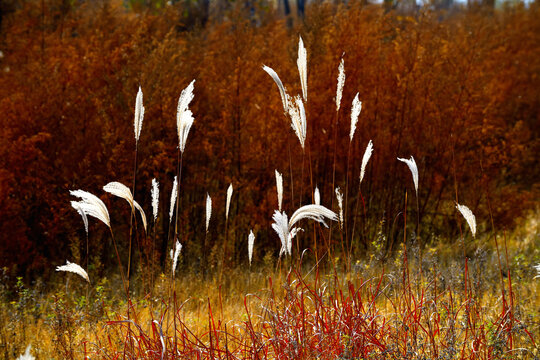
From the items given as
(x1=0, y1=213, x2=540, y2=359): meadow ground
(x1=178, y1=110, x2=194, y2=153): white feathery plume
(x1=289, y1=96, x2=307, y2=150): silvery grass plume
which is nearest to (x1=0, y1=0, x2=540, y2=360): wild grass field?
(x1=0, y1=213, x2=540, y2=359): meadow ground

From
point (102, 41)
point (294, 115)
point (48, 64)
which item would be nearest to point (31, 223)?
point (48, 64)

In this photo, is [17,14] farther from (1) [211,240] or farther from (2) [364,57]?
(2) [364,57]

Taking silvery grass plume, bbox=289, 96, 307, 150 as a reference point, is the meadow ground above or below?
below

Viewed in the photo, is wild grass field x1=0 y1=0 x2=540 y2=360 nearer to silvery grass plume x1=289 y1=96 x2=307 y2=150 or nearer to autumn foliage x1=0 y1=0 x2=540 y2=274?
autumn foliage x1=0 y1=0 x2=540 y2=274

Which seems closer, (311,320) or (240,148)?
(311,320)

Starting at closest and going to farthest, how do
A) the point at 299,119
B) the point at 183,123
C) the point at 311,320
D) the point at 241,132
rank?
the point at 183,123 → the point at 299,119 → the point at 311,320 → the point at 241,132

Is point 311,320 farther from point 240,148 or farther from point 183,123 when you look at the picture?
point 240,148

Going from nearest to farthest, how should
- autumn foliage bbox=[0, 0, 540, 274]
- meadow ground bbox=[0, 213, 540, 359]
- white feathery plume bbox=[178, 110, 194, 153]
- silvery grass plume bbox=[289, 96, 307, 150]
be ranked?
white feathery plume bbox=[178, 110, 194, 153]
silvery grass plume bbox=[289, 96, 307, 150]
meadow ground bbox=[0, 213, 540, 359]
autumn foliage bbox=[0, 0, 540, 274]

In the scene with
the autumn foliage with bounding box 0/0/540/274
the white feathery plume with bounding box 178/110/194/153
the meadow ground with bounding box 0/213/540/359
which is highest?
the autumn foliage with bounding box 0/0/540/274

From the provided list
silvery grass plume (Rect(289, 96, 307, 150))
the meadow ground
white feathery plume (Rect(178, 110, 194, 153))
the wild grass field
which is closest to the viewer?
white feathery plume (Rect(178, 110, 194, 153))

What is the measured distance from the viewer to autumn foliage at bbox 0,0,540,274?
6.17 m

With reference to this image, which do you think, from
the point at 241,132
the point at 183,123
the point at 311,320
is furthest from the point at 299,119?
the point at 241,132

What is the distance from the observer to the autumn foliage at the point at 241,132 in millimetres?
6168

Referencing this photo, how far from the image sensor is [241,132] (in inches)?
260
